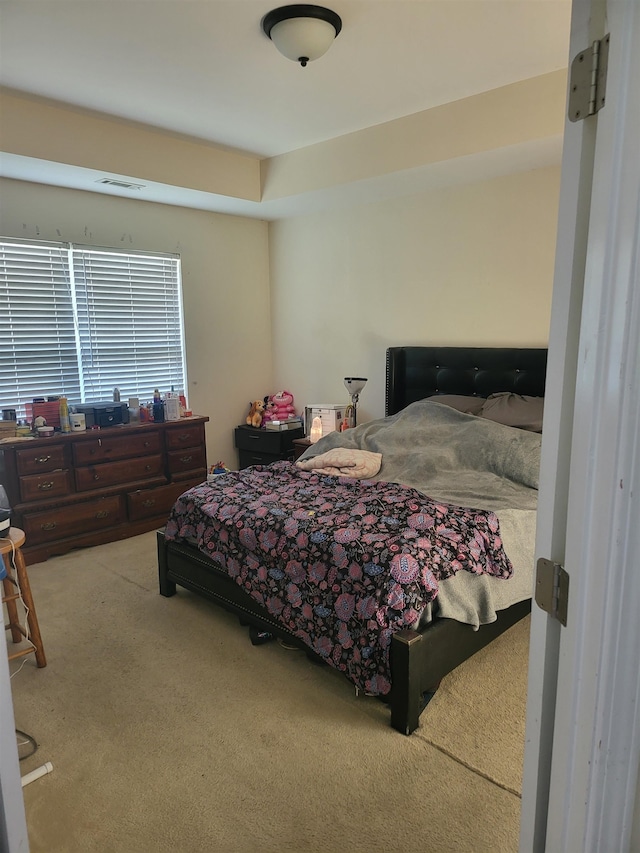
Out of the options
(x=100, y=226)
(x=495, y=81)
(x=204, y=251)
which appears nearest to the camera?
(x=495, y=81)

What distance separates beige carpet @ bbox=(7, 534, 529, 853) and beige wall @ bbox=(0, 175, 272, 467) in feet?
8.50

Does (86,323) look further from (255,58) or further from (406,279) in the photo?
(406,279)

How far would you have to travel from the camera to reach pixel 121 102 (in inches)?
124

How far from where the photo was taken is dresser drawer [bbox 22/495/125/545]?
3611mm

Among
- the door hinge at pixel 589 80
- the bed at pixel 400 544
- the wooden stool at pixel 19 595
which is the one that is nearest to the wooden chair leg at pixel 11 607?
the wooden stool at pixel 19 595

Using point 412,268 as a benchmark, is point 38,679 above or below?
below

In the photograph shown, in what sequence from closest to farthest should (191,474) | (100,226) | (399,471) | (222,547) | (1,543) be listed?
(1,543) < (222,547) < (399,471) < (100,226) < (191,474)

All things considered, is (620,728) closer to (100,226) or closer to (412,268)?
(412,268)

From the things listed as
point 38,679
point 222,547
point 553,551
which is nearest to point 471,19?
point 553,551

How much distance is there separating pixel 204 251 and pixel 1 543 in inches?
129

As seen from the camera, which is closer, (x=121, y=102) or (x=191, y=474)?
(x=121, y=102)

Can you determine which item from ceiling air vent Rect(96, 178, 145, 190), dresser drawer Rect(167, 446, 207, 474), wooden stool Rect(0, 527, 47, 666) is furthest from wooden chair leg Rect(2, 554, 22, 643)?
ceiling air vent Rect(96, 178, 145, 190)

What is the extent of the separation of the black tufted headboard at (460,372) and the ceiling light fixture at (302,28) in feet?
6.99

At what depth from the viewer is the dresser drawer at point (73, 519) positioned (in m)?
3.61
